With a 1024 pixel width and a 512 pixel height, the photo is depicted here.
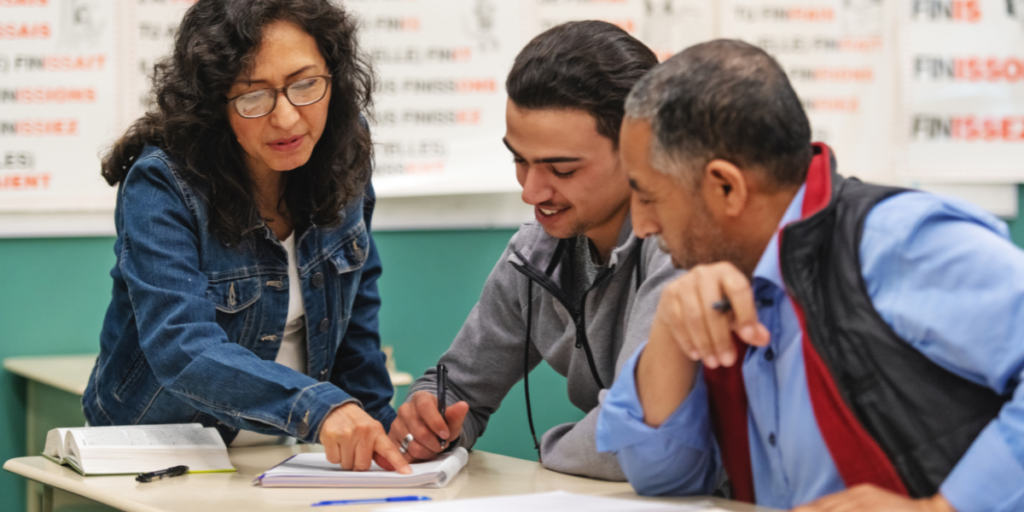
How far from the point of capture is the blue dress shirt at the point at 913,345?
2.82 ft

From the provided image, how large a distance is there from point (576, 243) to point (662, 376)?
462 millimetres

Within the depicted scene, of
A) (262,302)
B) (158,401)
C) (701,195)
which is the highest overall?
(701,195)

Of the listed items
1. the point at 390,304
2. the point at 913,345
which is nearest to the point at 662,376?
the point at 913,345

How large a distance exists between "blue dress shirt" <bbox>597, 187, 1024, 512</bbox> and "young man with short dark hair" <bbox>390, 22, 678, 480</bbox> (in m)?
0.18

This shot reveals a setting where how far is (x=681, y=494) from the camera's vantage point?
1.16 metres

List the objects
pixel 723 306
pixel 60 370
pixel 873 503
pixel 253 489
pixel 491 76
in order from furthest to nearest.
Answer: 1. pixel 491 76
2. pixel 60 370
3. pixel 253 489
4. pixel 723 306
5. pixel 873 503

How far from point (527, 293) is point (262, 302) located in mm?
470

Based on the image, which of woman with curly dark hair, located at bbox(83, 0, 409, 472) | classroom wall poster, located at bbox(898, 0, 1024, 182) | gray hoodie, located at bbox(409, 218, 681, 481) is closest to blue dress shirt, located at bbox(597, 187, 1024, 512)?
gray hoodie, located at bbox(409, 218, 681, 481)

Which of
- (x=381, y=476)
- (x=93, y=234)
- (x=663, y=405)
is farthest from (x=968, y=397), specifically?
(x=93, y=234)

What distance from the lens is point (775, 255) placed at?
40.1 inches

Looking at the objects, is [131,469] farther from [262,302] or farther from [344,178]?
[344,178]

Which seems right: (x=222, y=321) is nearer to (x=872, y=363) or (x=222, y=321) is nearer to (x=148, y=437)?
(x=148, y=437)

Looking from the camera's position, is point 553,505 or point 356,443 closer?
point 553,505

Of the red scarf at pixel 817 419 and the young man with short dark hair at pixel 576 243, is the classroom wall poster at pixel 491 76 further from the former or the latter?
the red scarf at pixel 817 419
